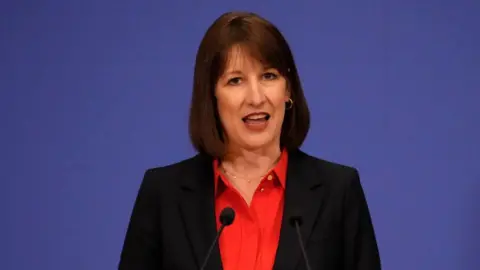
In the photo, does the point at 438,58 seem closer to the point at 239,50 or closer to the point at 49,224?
the point at 239,50

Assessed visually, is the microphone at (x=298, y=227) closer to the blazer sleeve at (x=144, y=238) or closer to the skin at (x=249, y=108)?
the skin at (x=249, y=108)

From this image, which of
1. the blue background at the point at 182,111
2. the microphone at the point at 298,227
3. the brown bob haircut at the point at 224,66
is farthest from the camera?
the blue background at the point at 182,111

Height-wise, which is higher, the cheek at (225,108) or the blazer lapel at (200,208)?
the cheek at (225,108)

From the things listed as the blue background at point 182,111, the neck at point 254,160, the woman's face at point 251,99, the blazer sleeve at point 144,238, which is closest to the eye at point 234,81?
the woman's face at point 251,99

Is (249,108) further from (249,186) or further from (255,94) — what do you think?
(249,186)

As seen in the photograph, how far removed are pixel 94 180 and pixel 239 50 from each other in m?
1.00

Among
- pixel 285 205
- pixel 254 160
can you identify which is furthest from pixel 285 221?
pixel 254 160

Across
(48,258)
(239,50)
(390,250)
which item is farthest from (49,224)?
(239,50)

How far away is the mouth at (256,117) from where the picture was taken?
4.14 feet

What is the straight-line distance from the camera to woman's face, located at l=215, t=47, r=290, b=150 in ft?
4.08

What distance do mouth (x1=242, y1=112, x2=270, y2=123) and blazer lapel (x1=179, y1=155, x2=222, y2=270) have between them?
144 millimetres

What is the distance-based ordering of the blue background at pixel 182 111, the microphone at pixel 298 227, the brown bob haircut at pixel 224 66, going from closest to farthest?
1. the microphone at pixel 298 227
2. the brown bob haircut at pixel 224 66
3. the blue background at pixel 182 111

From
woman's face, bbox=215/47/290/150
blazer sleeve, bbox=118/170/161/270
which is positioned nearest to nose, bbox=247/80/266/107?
woman's face, bbox=215/47/290/150

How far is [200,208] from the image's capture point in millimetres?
1300
